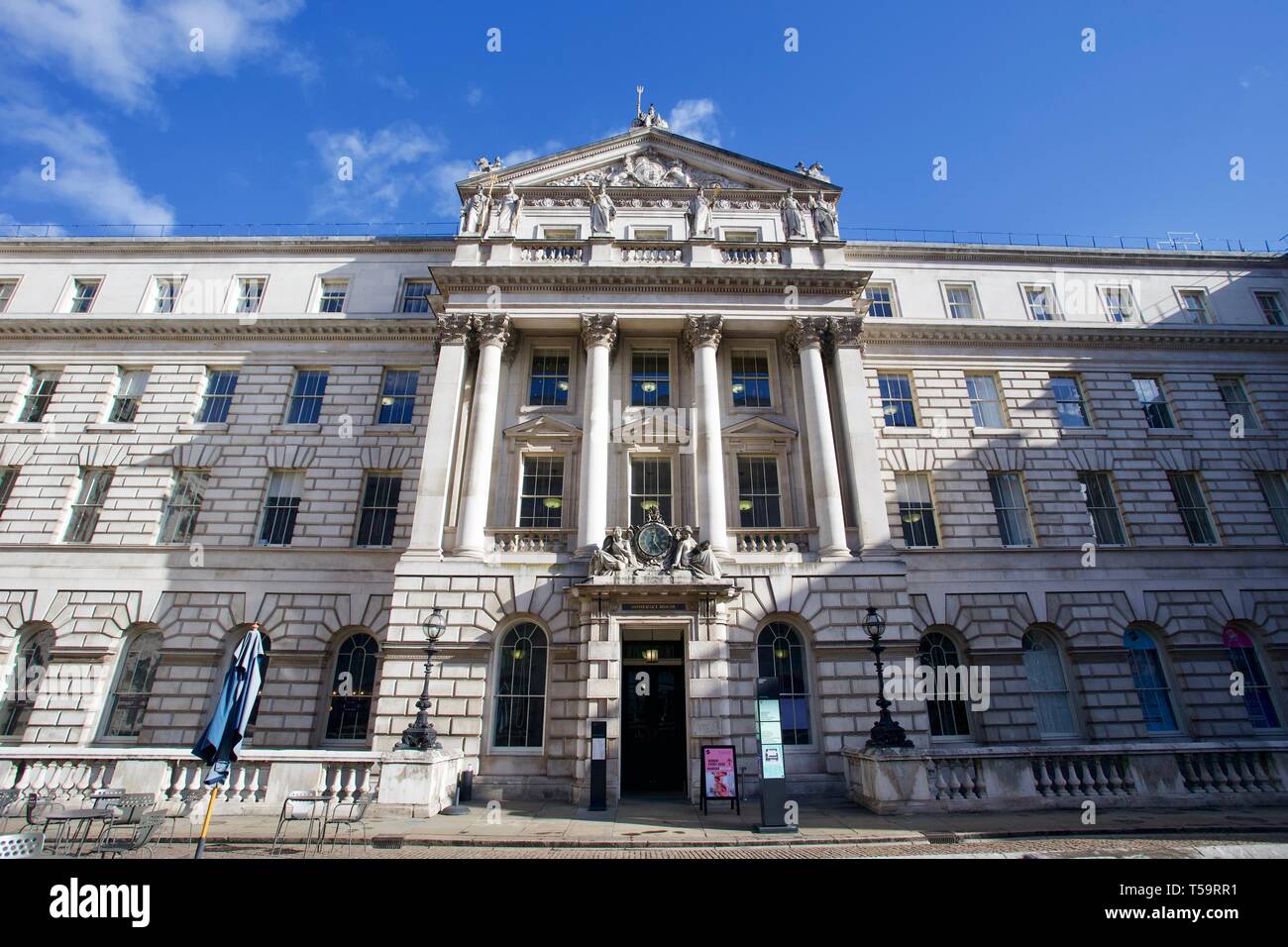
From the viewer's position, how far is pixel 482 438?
20297 millimetres

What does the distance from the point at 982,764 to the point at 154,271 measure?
121ft

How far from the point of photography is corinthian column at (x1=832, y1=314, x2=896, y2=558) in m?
19.4

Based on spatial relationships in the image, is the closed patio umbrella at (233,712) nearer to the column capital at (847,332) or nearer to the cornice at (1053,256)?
the column capital at (847,332)

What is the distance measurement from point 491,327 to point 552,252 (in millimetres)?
4079

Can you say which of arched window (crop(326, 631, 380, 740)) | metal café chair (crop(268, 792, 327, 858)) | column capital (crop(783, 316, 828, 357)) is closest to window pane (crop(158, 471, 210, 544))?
arched window (crop(326, 631, 380, 740))

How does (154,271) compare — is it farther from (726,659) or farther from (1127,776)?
(1127,776)

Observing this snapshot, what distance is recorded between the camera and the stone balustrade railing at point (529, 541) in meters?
19.4

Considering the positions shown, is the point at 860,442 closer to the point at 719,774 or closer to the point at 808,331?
the point at 808,331

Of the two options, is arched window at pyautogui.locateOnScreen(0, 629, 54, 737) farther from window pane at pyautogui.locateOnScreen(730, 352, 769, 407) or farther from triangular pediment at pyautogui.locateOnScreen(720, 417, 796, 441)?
window pane at pyautogui.locateOnScreen(730, 352, 769, 407)

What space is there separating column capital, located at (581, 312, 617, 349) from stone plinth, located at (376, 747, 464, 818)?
552 inches

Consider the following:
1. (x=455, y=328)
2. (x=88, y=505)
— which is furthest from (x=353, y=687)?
(x=88, y=505)

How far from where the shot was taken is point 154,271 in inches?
1066

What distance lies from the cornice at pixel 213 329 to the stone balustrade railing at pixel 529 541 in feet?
34.0

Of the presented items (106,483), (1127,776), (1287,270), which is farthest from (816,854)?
(1287,270)
